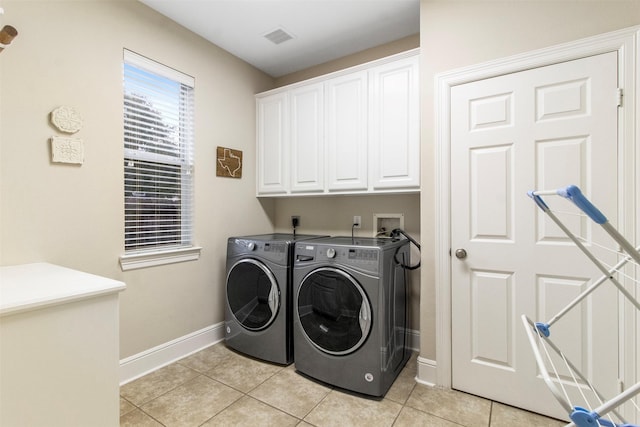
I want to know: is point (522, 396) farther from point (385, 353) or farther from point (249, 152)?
point (249, 152)

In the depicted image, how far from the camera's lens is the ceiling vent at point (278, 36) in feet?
7.95

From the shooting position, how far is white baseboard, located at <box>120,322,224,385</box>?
203 cm

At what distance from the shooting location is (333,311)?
6.53 feet

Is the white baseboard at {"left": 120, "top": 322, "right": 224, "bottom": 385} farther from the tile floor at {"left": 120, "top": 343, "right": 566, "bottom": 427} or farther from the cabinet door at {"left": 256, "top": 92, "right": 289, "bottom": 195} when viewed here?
the cabinet door at {"left": 256, "top": 92, "right": 289, "bottom": 195}

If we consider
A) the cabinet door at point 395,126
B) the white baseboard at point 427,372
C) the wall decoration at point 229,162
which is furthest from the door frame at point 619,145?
the wall decoration at point 229,162

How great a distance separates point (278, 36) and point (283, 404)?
2688 millimetres

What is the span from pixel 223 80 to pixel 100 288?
2.16m

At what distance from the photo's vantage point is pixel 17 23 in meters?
1.58

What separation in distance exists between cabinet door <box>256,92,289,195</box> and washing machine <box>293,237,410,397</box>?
3.09 feet

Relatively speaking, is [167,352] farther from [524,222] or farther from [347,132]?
[524,222]

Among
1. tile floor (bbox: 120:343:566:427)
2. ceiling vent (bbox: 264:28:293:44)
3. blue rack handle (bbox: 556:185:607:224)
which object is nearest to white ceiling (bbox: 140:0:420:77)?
ceiling vent (bbox: 264:28:293:44)

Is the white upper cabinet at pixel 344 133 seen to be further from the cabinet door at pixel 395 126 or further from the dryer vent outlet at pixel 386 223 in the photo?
the dryer vent outlet at pixel 386 223

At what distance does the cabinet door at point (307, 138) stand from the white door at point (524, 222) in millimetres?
1080

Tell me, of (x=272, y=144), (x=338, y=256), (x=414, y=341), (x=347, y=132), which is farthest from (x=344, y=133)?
(x=414, y=341)
